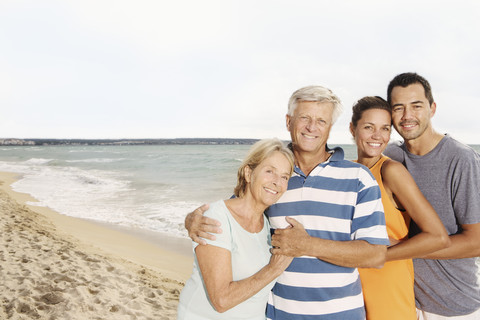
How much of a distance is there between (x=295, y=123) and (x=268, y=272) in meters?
1.02

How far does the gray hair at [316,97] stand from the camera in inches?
92.3

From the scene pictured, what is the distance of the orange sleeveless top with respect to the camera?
223 centimetres

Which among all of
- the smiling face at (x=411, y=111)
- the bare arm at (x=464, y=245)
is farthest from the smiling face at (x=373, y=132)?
the bare arm at (x=464, y=245)

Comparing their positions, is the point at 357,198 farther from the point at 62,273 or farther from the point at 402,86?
the point at 62,273

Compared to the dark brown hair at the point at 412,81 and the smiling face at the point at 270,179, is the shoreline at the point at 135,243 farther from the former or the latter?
the dark brown hair at the point at 412,81

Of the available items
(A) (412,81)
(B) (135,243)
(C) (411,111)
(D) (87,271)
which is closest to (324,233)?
(C) (411,111)

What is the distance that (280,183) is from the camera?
7.39ft

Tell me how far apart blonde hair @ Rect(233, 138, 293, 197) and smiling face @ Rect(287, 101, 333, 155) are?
0.43ft

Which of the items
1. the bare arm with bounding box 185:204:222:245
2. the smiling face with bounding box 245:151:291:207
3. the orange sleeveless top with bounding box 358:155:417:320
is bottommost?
the orange sleeveless top with bounding box 358:155:417:320

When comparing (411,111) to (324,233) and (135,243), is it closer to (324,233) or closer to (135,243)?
(324,233)

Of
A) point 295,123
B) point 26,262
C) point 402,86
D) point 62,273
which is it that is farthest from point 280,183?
point 26,262

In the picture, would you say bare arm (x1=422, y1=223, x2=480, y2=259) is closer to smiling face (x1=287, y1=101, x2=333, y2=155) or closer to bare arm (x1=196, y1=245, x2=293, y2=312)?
smiling face (x1=287, y1=101, x2=333, y2=155)

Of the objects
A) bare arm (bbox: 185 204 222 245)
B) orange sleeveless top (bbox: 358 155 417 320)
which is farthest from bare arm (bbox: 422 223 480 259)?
→ bare arm (bbox: 185 204 222 245)

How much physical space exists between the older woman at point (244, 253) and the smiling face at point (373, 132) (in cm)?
66
